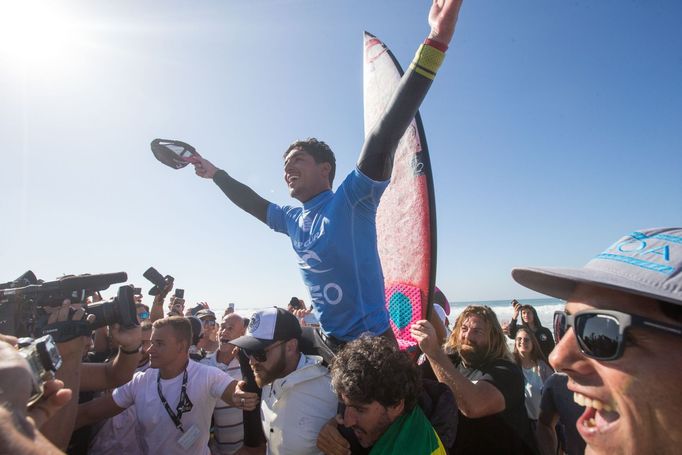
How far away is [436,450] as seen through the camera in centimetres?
171

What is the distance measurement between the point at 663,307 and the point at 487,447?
6.54 ft

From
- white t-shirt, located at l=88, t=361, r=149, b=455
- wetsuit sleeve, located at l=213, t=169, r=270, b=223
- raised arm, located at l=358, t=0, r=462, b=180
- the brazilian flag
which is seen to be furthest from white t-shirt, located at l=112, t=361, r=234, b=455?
raised arm, located at l=358, t=0, r=462, b=180

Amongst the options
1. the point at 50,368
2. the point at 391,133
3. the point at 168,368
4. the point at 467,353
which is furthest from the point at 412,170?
the point at 168,368

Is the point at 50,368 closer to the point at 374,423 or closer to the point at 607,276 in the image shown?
the point at 374,423

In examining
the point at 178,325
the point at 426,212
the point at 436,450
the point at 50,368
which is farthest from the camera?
the point at 178,325

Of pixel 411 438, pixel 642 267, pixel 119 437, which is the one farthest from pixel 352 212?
pixel 119 437

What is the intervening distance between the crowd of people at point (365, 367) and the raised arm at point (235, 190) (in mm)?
17

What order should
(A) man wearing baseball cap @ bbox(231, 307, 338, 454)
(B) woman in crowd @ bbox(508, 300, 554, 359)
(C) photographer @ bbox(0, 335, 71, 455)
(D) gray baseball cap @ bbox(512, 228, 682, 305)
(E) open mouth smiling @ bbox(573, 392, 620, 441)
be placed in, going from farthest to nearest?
1. (B) woman in crowd @ bbox(508, 300, 554, 359)
2. (A) man wearing baseball cap @ bbox(231, 307, 338, 454)
3. (E) open mouth smiling @ bbox(573, 392, 620, 441)
4. (D) gray baseball cap @ bbox(512, 228, 682, 305)
5. (C) photographer @ bbox(0, 335, 71, 455)

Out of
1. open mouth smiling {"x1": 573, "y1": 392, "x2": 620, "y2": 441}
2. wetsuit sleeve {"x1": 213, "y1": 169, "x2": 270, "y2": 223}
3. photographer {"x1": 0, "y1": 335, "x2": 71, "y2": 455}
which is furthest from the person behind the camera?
wetsuit sleeve {"x1": 213, "y1": 169, "x2": 270, "y2": 223}

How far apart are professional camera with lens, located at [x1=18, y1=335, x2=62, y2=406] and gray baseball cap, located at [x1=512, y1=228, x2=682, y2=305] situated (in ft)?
4.93

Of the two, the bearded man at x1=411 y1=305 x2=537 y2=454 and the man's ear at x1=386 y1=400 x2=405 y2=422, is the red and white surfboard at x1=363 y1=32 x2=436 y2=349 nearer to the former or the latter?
the bearded man at x1=411 y1=305 x2=537 y2=454

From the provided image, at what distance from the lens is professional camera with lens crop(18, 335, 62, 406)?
3.04 ft

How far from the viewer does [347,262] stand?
203 cm

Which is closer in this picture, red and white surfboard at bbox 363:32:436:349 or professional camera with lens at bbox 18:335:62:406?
professional camera with lens at bbox 18:335:62:406
